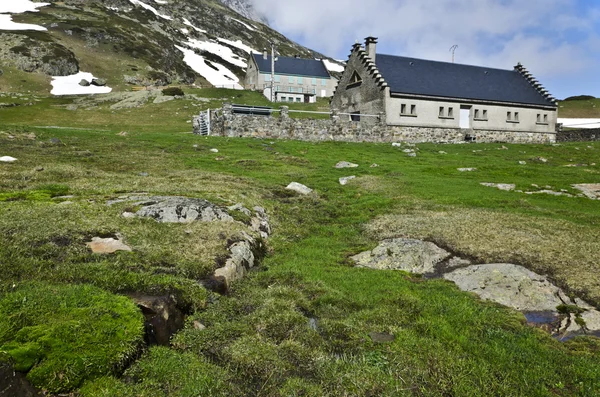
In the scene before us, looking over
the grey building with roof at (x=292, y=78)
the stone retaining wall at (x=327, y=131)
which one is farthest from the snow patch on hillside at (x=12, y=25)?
the stone retaining wall at (x=327, y=131)

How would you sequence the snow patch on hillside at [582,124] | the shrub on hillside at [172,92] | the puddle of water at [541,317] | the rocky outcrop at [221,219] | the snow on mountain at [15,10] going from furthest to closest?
the snow on mountain at [15,10]
the shrub on hillside at [172,92]
the snow patch on hillside at [582,124]
the rocky outcrop at [221,219]
the puddle of water at [541,317]

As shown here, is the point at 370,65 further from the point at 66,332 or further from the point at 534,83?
the point at 66,332

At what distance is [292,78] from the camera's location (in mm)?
134125

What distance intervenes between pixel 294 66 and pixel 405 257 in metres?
131

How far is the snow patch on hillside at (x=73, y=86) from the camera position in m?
98.6

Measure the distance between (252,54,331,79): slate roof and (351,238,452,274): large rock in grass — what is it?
121 m

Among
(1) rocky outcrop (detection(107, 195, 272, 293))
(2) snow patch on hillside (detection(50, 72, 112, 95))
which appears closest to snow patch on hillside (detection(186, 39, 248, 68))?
(2) snow patch on hillside (detection(50, 72, 112, 95))

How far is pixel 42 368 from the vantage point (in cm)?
598

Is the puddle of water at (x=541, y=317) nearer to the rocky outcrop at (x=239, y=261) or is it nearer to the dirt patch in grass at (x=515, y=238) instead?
the dirt patch in grass at (x=515, y=238)

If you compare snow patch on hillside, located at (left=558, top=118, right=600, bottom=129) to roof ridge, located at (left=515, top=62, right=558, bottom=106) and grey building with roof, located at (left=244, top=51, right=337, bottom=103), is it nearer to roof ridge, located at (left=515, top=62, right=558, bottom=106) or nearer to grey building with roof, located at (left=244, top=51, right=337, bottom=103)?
roof ridge, located at (left=515, top=62, right=558, bottom=106)

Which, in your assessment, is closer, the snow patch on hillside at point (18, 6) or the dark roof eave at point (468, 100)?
the dark roof eave at point (468, 100)

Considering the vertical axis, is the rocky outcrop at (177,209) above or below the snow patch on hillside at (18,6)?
below

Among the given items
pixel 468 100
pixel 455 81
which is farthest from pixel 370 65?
pixel 468 100

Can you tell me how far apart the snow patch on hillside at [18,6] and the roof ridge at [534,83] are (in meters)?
178
